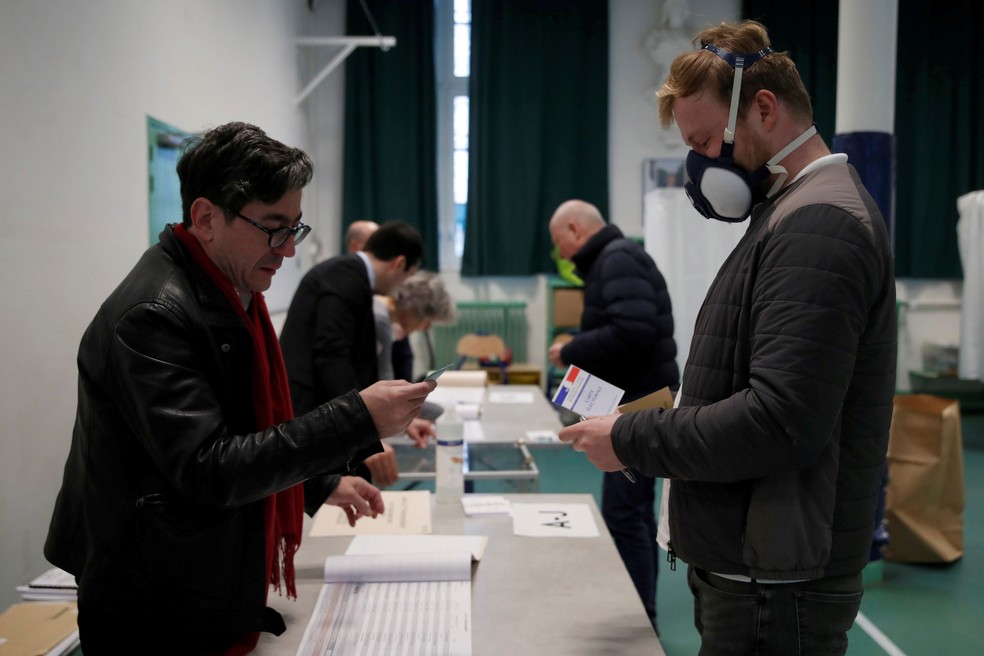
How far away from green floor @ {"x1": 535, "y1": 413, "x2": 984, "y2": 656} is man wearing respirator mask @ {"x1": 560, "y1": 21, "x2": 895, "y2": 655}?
5.70 feet

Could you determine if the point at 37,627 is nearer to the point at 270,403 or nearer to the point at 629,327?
the point at 270,403

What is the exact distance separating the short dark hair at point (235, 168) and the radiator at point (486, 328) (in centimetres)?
562

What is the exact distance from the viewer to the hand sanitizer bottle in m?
1.92

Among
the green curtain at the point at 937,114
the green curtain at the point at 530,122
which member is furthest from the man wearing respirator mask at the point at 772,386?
the green curtain at the point at 937,114

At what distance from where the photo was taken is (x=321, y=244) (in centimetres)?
654

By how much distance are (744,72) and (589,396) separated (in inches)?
22.7

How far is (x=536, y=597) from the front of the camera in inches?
53.8

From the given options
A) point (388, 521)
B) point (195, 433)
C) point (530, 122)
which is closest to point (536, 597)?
point (388, 521)

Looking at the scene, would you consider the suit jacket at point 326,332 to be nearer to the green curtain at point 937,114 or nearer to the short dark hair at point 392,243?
the short dark hair at point 392,243

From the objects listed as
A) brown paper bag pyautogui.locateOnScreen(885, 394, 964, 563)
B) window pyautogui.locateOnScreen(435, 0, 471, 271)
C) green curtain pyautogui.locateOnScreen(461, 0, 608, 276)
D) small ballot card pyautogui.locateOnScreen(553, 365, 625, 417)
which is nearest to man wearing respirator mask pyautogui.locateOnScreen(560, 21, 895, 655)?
small ballot card pyautogui.locateOnScreen(553, 365, 625, 417)

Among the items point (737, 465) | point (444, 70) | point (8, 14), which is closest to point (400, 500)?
point (737, 465)

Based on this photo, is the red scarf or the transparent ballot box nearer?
the red scarf

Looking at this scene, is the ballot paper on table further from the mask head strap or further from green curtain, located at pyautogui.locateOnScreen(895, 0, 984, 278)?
green curtain, located at pyautogui.locateOnScreen(895, 0, 984, 278)

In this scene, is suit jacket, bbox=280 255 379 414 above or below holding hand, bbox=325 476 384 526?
above
